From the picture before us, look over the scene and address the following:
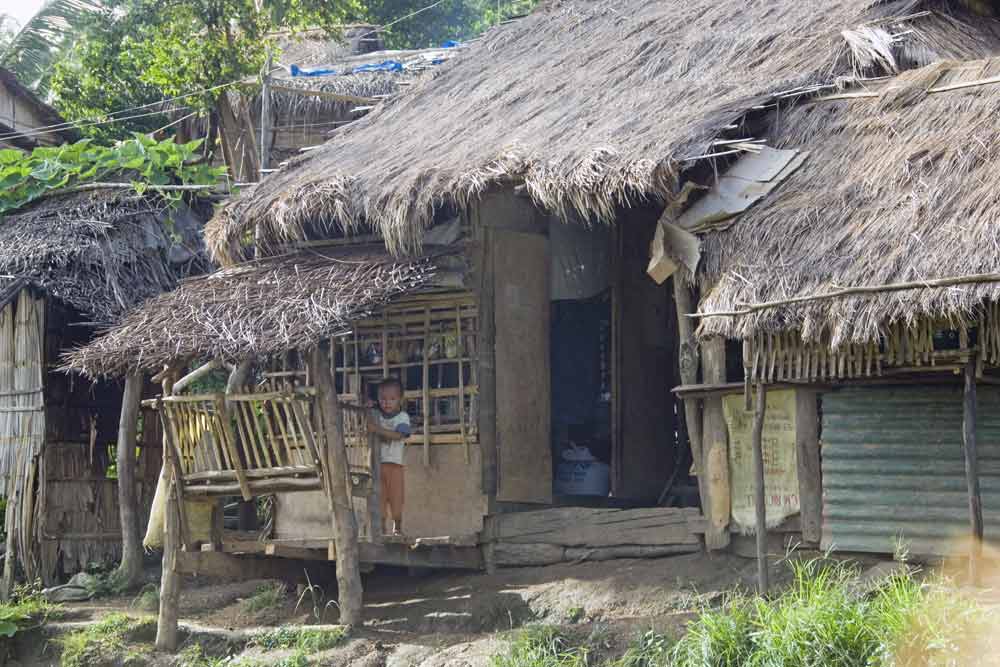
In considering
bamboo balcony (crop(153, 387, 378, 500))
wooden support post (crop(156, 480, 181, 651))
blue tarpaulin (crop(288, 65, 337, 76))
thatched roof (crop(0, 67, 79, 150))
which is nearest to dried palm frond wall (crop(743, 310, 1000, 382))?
bamboo balcony (crop(153, 387, 378, 500))

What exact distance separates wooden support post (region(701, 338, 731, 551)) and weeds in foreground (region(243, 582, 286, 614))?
318 cm

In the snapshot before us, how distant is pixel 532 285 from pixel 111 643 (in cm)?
383

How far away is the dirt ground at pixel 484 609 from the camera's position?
8.22m

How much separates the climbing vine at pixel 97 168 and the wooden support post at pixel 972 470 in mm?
7297

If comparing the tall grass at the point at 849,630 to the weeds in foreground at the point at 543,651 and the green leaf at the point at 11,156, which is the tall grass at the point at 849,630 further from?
the green leaf at the point at 11,156

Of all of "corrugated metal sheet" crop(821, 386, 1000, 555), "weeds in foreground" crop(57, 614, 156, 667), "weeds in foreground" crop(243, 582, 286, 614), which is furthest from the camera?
"weeds in foreground" crop(243, 582, 286, 614)

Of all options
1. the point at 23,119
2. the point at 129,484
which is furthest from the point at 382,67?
the point at 129,484

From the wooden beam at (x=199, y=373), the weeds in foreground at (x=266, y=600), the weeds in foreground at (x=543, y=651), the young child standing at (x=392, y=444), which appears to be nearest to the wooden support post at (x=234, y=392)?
the wooden beam at (x=199, y=373)

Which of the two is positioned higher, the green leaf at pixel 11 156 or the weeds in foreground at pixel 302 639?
the green leaf at pixel 11 156

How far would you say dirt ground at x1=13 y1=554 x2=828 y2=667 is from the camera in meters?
8.22

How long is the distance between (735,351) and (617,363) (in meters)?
1.67

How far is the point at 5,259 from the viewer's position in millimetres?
11320

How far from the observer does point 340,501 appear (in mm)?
8852

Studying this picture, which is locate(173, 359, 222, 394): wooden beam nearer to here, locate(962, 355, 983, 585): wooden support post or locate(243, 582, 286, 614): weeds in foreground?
locate(243, 582, 286, 614): weeds in foreground
